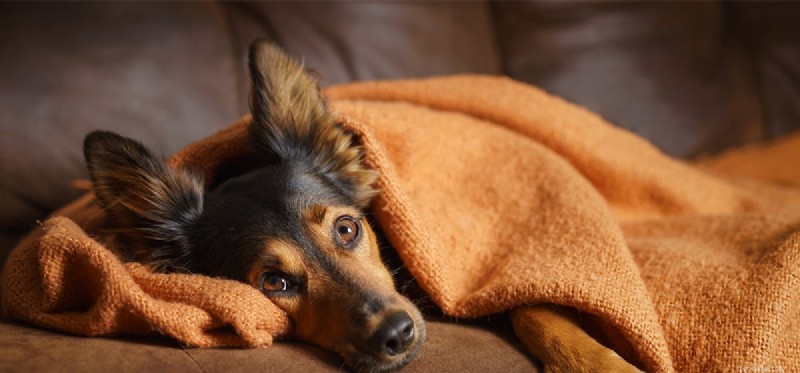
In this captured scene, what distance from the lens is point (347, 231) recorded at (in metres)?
1.63

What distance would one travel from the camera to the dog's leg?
1334 millimetres

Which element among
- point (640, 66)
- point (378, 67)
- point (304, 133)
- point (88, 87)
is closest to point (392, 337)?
point (304, 133)

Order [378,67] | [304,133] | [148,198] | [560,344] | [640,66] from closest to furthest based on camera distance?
[560,344] < [148,198] < [304,133] < [378,67] < [640,66]

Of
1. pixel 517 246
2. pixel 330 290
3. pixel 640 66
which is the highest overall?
pixel 330 290

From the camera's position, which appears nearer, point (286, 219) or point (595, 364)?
point (595, 364)

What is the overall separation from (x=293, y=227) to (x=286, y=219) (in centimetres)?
3

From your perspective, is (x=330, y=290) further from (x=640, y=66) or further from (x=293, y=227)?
(x=640, y=66)

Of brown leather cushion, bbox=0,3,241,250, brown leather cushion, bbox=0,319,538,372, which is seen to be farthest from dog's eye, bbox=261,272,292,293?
brown leather cushion, bbox=0,3,241,250

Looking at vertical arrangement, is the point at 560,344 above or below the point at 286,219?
below

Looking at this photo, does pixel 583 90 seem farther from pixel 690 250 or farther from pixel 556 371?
pixel 556 371

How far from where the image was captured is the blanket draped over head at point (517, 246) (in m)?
1.33

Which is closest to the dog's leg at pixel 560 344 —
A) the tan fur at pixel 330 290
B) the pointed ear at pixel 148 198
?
the tan fur at pixel 330 290

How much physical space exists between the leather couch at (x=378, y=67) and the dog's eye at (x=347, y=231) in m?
0.26

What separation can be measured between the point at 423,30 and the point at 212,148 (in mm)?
1325
